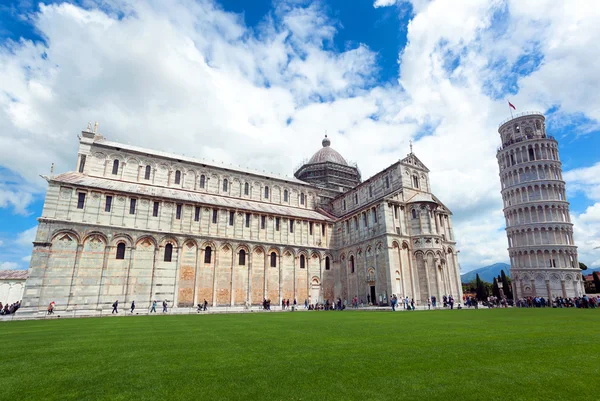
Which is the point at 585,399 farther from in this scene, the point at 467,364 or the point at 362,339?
the point at 362,339

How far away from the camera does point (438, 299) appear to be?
32.8 metres

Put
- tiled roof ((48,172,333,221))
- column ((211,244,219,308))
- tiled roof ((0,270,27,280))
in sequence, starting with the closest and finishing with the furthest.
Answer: tiled roof ((48,172,333,221)), column ((211,244,219,308)), tiled roof ((0,270,27,280))

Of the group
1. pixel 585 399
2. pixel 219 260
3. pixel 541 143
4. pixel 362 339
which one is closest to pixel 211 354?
pixel 362 339

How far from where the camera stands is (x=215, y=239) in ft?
112

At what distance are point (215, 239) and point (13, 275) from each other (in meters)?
34.6

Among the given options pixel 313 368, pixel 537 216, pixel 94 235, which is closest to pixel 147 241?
pixel 94 235

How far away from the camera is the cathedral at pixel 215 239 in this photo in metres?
28.1

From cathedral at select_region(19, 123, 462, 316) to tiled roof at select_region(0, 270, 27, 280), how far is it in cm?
2398

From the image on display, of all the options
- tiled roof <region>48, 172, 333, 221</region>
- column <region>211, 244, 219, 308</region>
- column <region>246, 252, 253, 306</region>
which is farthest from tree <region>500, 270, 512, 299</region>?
column <region>211, 244, 219, 308</region>

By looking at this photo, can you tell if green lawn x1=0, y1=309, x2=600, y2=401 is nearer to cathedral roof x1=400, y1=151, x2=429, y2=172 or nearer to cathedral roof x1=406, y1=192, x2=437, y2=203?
cathedral roof x1=406, y1=192, x2=437, y2=203

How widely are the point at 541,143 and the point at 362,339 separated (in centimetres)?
6088

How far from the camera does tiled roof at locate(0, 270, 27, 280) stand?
44353 mm

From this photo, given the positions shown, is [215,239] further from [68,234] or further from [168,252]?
[68,234]

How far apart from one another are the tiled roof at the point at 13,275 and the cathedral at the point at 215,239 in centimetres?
2398
